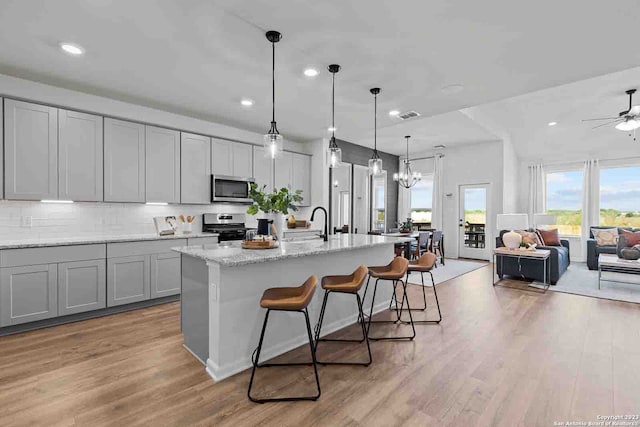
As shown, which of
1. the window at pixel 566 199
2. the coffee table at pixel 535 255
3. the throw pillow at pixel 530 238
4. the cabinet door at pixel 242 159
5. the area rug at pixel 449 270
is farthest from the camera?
the window at pixel 566 199

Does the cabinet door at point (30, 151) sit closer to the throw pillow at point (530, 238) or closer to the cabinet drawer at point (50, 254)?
the cabinet drawer at point (50, 254)

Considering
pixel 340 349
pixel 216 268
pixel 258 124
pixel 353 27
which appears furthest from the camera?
pixel 258 124

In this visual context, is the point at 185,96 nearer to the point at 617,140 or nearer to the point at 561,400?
the point at 561,400

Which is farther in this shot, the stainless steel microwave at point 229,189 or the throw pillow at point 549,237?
the throw pillow at point 549,237

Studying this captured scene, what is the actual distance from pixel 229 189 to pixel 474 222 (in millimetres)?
6266

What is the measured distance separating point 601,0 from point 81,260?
507cm

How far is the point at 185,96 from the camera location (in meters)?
3.94

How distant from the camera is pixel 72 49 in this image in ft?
9.14

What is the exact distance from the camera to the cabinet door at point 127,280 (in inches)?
142

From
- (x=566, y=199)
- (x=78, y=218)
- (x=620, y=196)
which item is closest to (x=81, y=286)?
(x=78, y=218)

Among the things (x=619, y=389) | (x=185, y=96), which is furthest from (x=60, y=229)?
(x=619, y=389)

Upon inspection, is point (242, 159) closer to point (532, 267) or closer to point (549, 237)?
point (532, 267)

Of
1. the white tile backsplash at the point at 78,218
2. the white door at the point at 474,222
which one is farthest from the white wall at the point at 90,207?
the white door at the point at 474,222

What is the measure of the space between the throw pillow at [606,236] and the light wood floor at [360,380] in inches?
152
